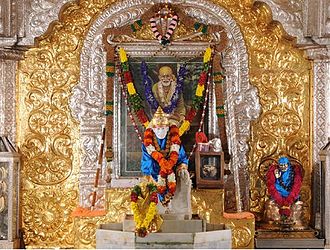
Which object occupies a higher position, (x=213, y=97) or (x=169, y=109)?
(x=213, y=97)

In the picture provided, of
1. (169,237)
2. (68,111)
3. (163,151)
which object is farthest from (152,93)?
(169,237)

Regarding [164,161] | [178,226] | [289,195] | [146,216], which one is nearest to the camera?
[146,216]

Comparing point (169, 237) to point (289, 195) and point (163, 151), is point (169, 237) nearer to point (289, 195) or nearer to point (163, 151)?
point (163, 151)

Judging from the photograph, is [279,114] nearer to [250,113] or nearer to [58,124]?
[250,113]

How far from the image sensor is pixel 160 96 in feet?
33.0

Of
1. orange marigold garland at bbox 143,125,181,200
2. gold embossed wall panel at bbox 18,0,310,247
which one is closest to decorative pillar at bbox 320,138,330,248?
gold embossed wall panel at bbox 18,0,310,247

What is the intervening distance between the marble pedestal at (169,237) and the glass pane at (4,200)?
2.09m

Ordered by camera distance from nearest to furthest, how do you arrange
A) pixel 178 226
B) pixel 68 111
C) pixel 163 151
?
pixel 178 226 < pixel 163 151 < pixel 68 111

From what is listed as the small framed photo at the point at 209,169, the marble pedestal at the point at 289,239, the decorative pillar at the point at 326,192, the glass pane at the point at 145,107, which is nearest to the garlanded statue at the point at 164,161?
the small framed photo at the point at 209,169

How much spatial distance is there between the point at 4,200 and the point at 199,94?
2.43 meters

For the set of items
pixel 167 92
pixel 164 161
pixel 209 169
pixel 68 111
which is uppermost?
pixel 167 92

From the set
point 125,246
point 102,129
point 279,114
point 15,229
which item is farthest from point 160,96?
point 125,246

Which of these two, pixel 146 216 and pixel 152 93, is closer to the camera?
pixel 146 216

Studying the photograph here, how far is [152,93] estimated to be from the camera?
1005 cm
